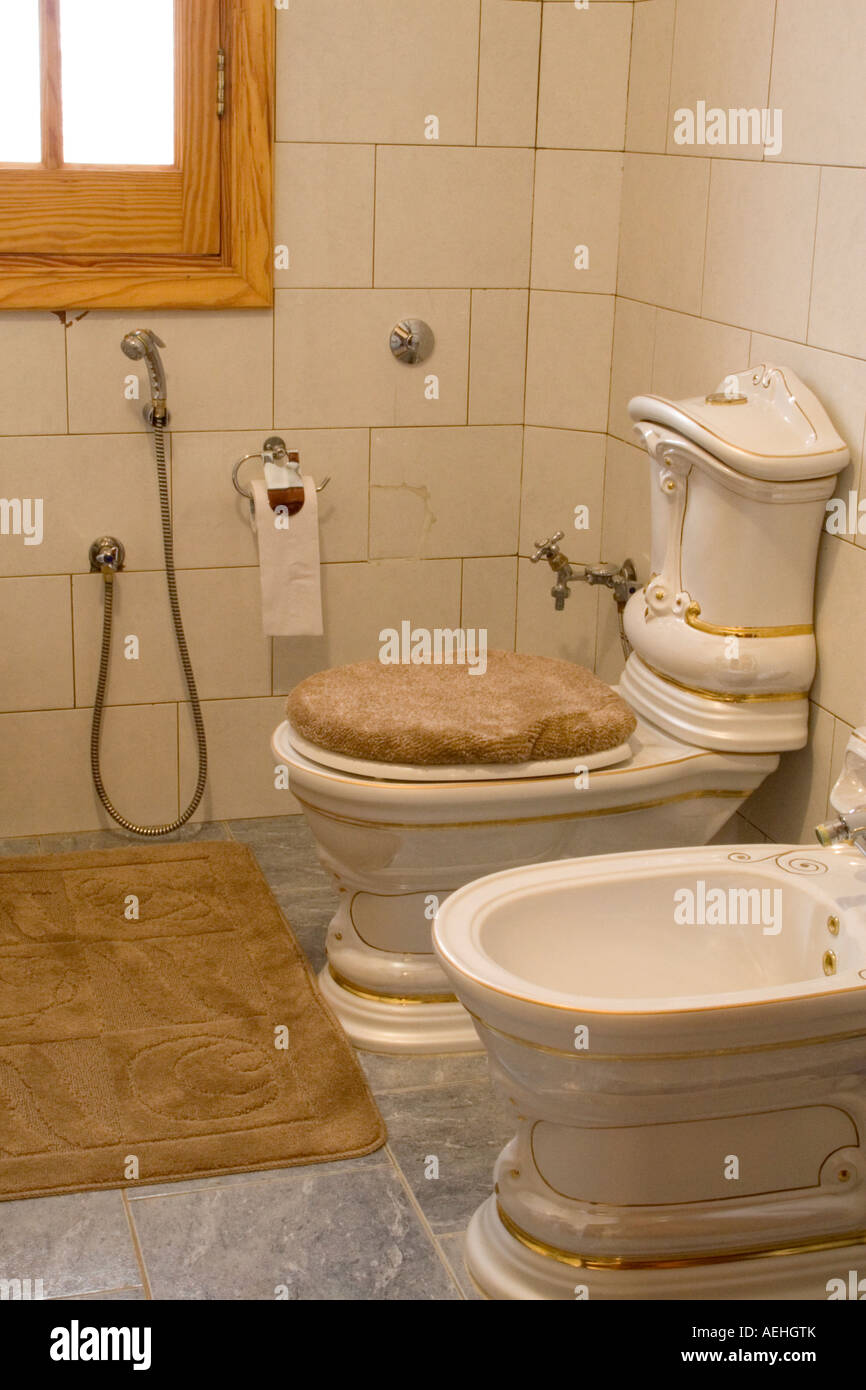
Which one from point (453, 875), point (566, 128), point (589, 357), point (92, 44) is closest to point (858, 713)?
point (453, 875)

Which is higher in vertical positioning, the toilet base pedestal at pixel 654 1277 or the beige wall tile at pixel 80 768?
the beige wall tile at pixel 80 768

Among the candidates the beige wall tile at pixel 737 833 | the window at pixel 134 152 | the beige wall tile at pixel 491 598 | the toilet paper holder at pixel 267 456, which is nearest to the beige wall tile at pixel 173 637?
the toilet paper holder at pixel 267 456

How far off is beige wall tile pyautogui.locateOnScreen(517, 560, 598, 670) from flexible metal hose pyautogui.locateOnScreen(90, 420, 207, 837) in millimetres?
679

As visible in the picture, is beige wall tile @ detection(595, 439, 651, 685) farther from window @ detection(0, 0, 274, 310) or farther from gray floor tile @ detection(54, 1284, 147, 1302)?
gray floor tile @ detection(54, 1284, 147, 1302)

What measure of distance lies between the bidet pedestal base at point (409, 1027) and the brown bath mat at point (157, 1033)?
4 centimetres

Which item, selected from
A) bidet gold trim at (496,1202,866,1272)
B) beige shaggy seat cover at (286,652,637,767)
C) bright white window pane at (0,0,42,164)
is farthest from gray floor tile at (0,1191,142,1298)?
bright white window pane at (0,0,42,164)

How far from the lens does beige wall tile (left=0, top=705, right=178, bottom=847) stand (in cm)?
288

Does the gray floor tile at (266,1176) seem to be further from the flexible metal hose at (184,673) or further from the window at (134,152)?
the window at (134,152)

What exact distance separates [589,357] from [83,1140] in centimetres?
171

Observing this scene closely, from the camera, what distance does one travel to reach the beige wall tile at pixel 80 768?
2885 millimetres

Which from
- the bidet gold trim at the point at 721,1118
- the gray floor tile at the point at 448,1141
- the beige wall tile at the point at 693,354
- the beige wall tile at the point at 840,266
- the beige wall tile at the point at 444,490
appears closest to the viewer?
the bidet gold trim at the point at 721,1118

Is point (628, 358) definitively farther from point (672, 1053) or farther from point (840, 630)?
point (672, 1053)

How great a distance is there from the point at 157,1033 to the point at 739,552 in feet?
3.65
